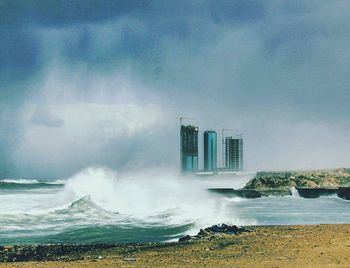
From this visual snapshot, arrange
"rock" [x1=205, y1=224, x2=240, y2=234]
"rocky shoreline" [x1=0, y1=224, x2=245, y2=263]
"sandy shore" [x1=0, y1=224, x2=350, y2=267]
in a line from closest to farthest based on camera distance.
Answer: "sandy shore" [x1=0, y1=224, x2=350, y2=267]
"rocky shoreline" [x1=0, y1=224, x2=245, y2=263]
"rock" [x1=205, y1=224, x2=240, y2=234]

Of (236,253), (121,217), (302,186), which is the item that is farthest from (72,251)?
(302,186)

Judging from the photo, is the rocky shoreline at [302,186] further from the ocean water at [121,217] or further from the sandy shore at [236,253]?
the sandy shore at [236,253]

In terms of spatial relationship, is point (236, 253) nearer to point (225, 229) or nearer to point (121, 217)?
point (225, 229)

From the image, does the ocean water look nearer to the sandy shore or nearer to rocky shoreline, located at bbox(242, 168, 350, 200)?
the sandy shore

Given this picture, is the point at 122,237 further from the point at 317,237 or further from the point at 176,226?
the point at 317,237

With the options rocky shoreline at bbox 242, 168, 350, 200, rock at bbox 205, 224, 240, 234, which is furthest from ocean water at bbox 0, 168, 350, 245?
rocky shoreline at bbox 242, 168, 350, 200

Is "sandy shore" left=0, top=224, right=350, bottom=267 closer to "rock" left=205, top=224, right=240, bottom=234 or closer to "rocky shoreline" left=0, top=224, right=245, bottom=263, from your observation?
"rocky shoreline" left=0, top=224, right=245, bottom=263

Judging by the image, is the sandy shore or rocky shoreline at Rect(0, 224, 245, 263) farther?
rocky shoreline at Rect(0, 224, 245, 263)

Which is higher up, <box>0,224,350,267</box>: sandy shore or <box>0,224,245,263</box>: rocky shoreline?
<box>0,224,350,267</box>: sandy shore

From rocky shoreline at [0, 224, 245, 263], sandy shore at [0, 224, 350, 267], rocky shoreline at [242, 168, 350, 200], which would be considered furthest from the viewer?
rocky shoreline at [242, 168, 350, 200]

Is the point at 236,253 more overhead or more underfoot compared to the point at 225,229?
more underfoot
